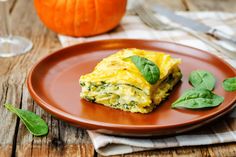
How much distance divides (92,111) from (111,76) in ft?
0.49

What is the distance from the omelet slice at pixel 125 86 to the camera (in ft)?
5.95

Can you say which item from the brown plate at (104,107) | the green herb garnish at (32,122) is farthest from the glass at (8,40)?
the green herb garnish at (32,122)

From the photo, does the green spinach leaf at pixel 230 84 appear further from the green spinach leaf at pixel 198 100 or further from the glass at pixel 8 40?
the glass at pixel 8 40

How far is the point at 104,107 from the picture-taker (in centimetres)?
187

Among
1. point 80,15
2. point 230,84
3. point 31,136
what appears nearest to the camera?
point 31,136

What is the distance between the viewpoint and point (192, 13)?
3197 mm

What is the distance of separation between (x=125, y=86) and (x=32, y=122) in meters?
0.37

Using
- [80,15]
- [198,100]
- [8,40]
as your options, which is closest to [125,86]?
[198,100]

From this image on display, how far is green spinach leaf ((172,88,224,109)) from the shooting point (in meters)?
1.80

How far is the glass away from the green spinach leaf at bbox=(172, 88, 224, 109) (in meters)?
1.12

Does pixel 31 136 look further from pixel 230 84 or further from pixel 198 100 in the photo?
pixel 230 84

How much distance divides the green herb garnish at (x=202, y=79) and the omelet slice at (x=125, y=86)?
0.45 ft

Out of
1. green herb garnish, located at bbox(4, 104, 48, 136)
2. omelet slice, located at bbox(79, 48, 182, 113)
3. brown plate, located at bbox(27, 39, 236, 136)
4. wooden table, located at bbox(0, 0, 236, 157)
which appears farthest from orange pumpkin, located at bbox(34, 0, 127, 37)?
green herb garnish, located at bbox(4, 104, 48, 136)

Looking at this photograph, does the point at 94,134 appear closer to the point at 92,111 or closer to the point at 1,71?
the point at 92,111
